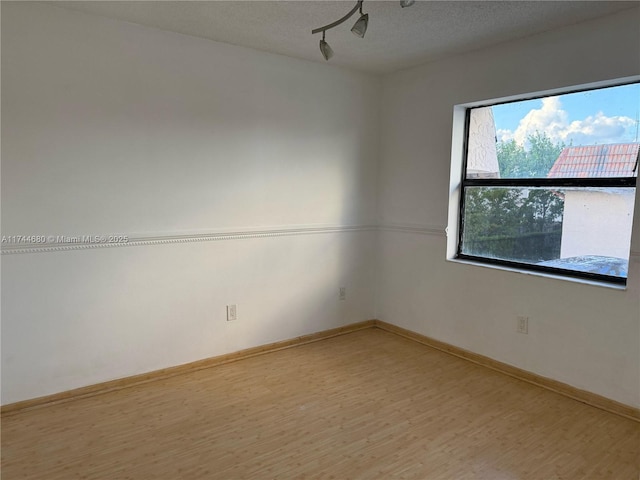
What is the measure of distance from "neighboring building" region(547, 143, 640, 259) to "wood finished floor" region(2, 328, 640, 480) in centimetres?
100

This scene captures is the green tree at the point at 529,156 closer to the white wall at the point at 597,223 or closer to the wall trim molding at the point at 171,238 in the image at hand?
the white wall at the point at 597,223

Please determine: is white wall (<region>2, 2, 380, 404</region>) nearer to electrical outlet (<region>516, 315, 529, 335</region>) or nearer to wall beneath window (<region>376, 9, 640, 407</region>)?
wall beneath window (<region>376, 9, 640, 407</region>)

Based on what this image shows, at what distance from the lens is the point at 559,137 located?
9.71 feet

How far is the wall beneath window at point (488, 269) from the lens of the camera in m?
2.64

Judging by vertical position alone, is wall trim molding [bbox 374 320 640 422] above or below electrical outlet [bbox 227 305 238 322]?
below

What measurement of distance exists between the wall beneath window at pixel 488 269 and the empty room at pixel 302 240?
17 millimetres

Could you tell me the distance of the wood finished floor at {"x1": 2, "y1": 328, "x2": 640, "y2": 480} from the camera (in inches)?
83.1

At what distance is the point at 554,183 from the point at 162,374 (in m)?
2.97

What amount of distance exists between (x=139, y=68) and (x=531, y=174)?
2.72 m

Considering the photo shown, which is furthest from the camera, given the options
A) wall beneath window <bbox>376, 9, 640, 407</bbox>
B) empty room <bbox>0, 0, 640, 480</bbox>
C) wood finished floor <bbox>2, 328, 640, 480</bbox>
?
wall beneath window <bbox>376, 9, 640, 407</bbox>

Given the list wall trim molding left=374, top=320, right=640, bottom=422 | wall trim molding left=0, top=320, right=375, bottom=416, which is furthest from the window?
wall trim molding left=0, top=320, right=375, bottom=416

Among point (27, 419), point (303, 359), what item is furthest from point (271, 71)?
point (27, 419)

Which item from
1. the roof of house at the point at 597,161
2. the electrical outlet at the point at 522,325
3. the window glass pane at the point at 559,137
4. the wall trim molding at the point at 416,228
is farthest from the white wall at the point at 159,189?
the roof of house at the point at 597,161

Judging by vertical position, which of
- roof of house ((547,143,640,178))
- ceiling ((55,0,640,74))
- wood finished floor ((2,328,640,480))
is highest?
ceiling ((55,0,640,74))
